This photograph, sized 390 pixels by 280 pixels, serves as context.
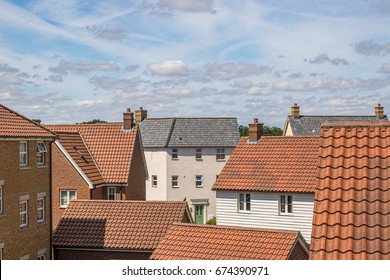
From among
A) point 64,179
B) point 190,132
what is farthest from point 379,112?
point 64,179

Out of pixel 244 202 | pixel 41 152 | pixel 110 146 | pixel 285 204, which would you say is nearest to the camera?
pixel 41 152

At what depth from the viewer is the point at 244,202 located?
121 ft

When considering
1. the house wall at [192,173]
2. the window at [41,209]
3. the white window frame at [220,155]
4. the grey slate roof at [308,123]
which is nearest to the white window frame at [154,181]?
the house wall at [192,173]

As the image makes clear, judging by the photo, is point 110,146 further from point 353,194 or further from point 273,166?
point 353,194

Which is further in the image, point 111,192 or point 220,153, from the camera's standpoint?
point 220,153

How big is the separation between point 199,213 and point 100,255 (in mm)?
31172

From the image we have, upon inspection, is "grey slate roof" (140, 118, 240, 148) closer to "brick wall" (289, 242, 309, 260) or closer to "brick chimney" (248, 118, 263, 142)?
"brick chimney" (248, 118, 263, 142)

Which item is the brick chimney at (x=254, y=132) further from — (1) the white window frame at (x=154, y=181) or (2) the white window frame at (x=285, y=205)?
(1) the white window frame at (x=154, y=181)

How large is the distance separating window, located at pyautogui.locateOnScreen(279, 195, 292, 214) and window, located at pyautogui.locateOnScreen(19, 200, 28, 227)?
16.0 meters

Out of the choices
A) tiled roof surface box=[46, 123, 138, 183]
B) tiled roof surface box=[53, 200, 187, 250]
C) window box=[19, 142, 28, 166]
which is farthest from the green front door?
window box=[19, 142, 28, 166]

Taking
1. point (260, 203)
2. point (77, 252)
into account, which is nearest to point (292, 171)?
point (260, 203)

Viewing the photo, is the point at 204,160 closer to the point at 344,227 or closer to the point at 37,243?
the point at 37,243

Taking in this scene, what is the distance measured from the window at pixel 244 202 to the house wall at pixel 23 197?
12690 mm

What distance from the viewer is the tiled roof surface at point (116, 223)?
2980 centimetres
